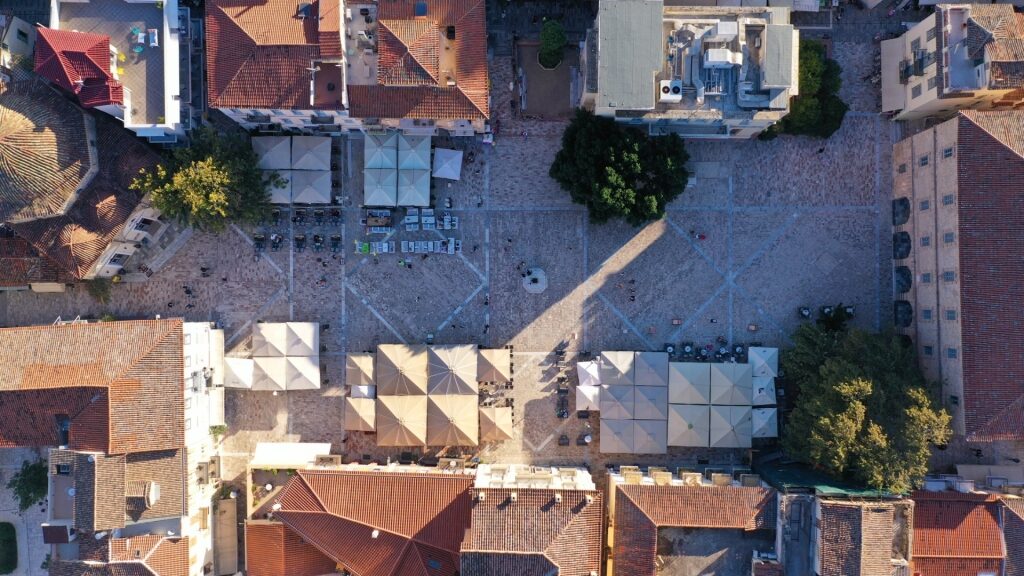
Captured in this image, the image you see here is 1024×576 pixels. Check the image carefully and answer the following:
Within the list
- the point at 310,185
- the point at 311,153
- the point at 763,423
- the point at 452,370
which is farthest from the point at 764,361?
the point at 311,153

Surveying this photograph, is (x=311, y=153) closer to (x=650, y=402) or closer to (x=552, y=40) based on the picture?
(x=552, y=40)

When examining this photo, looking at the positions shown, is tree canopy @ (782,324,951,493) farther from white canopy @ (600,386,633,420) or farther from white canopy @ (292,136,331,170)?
white canopy @ (292,136,331,170)

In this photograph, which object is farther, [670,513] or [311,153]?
[311,153]

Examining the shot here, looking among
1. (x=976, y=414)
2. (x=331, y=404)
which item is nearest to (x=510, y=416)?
(x=331, y=404)

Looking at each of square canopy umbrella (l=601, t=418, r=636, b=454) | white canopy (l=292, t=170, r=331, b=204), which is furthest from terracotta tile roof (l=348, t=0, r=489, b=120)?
square canopy umbrella (l=601, t=418, r=636, b=454)

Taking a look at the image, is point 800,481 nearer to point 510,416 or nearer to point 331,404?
point 510,416

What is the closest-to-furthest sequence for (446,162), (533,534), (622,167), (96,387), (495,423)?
(533,534) < (96,387) < (622,167) < (495,423) < (446,162)
